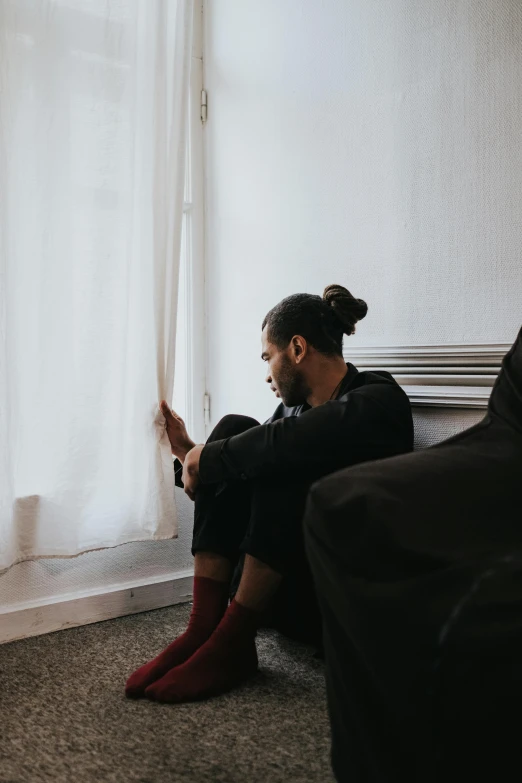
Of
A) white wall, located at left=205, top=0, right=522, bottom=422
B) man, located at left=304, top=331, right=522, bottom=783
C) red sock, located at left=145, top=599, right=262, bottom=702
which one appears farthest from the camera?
white wall, located at left=205, top=0, right=522, bottom=422

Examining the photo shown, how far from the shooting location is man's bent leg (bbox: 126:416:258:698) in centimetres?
145

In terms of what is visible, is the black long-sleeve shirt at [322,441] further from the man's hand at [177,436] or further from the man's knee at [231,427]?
the man's hand at [177,436]

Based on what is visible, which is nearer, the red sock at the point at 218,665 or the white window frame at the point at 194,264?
the red sock at the point at 218,665

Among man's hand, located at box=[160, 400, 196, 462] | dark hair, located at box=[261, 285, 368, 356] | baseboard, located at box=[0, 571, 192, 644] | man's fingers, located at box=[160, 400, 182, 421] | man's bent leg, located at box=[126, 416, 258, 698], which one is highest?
dark hair, located at box=[261, 285, 368, 356]

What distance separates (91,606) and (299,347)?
887 millimetres

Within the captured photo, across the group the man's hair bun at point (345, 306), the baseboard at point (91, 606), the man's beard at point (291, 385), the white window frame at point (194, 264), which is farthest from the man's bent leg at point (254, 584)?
the white window frame at point (194, 264)

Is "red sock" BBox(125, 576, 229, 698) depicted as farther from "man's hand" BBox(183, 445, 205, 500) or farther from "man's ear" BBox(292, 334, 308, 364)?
"man's ear" BBox(292, 334, 308, 364)

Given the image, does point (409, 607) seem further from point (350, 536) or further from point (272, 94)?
point (272, 94)

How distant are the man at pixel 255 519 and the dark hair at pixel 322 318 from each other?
4.2 inches

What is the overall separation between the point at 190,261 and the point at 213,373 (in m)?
0.36

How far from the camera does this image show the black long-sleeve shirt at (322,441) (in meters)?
1.43

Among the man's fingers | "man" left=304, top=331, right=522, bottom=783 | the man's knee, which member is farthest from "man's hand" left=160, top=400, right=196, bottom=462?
"man" left=304, top=331, right=522, bottom=783

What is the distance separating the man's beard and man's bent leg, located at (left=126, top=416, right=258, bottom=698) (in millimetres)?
141

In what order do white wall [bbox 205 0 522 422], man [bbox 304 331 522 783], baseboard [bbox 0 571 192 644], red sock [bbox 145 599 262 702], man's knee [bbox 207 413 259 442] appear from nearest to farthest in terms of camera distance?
man [bbox 304 331 522 783]
red sock [bbox 145 599 262 702]
white wall [bbox 205 0 522 422]
man's knee [bbox 207 413 259 442]
baseboard [bbox 0 571 192 644]
